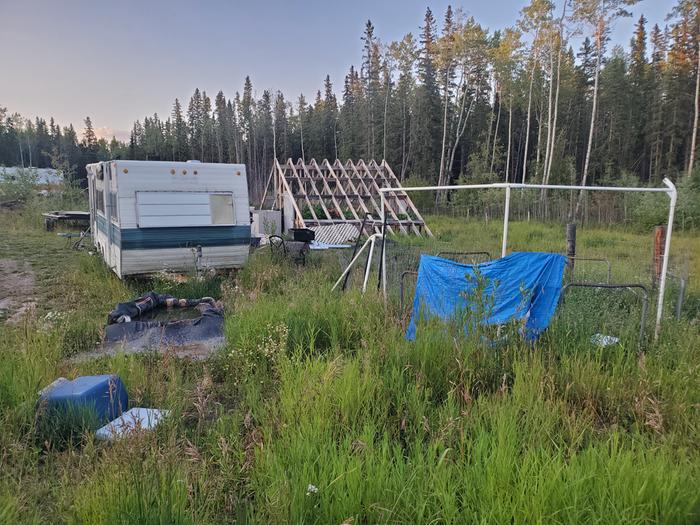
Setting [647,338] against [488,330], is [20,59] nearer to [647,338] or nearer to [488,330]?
[488,330]

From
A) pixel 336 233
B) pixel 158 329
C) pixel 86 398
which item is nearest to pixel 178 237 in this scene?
pixel 158 329

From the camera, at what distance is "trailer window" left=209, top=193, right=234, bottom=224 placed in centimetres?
870

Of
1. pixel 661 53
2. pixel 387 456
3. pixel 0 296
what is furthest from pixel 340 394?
pixel 661 53

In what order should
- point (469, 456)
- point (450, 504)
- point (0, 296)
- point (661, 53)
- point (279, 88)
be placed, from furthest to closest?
point (279, 88) → point (661, 53) → point (0, 296) → point (469, 456) → point (450, 504)

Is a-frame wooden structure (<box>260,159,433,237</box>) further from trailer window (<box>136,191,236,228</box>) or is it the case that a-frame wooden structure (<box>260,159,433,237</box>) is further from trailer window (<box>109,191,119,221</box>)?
trailer window (<box>109,191,119,221</box>)

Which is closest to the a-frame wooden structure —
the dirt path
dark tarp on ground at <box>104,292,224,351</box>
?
the dirt path

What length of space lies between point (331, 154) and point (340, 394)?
1833 inches

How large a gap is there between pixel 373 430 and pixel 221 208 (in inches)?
275

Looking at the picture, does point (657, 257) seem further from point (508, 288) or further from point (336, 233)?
point (336, 233)

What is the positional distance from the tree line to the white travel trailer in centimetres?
1753

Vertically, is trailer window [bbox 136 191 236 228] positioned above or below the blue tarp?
above

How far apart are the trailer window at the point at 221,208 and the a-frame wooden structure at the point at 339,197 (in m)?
6.89

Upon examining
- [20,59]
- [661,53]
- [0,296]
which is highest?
[661,53]

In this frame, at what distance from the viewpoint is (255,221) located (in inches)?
650
